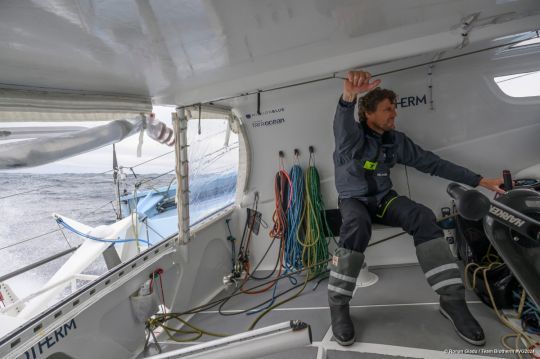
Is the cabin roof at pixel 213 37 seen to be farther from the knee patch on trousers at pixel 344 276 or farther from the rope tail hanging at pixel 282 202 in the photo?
the knee patch on trousers at pixel 344 276

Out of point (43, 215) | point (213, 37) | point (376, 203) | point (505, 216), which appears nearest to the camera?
point (505, 216)

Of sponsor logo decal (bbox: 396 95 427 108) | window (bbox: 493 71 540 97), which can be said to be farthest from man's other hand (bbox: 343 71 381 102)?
window (bbox: 493 71 540 97)

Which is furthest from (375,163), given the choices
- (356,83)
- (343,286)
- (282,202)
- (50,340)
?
(50,340)

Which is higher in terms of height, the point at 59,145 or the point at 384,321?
the point at 59,145

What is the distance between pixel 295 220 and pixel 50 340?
1977mm

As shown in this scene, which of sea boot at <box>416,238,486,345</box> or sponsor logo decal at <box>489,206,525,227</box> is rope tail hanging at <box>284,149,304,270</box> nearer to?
sea boot at <box>416,238,486,345</box>

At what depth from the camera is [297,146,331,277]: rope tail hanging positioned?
2666 mm

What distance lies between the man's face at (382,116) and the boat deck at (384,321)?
1.30 meters

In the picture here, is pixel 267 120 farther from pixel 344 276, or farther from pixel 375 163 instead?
pixel 344 276

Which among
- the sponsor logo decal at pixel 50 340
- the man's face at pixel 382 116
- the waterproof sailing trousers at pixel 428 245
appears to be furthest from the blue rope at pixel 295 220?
the sponsor logo decal at pixel 50 340

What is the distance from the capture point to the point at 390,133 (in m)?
2.24

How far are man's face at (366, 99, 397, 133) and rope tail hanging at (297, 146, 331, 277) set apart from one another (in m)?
0.76

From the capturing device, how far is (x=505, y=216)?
0.79m

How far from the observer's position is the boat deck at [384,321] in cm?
153
